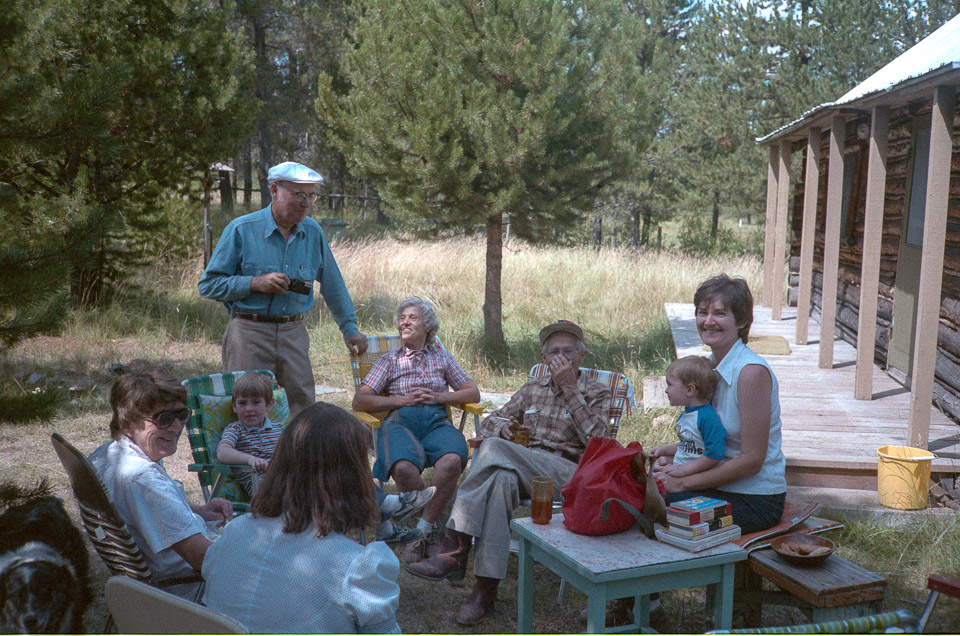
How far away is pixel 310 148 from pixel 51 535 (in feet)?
80.8

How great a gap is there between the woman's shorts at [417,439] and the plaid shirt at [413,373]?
140mm

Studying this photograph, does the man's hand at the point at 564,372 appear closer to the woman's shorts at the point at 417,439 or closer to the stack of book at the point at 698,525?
the woman's shorts at the point at 417,439

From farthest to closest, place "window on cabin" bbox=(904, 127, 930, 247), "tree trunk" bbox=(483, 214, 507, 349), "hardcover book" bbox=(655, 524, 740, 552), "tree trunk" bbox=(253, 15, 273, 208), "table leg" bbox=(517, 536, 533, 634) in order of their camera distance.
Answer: "tree trunk" bbox=(253, 15, 273, 208), "tree trunk" bbox=(483, 214, 507, 349), "window on cabin" bbox=(904, 127, 930, 247), "table leg" bbox=(517, 536, 533, 634), "hardcover book" bbox=(655, 524, 740, 552)

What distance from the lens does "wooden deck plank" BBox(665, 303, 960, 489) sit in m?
4.30

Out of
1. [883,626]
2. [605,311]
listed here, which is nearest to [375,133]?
[605,311]

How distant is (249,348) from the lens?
163 inches

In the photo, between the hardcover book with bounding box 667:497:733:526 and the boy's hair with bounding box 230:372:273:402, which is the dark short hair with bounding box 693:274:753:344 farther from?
the boy's hair with bounding box 230:372:273:402

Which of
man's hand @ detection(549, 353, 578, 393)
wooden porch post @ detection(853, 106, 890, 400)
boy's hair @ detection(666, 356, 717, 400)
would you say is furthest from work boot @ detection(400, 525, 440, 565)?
wooden porch post @ detection(853, 106, 890, 400)

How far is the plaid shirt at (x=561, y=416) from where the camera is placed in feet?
11.7

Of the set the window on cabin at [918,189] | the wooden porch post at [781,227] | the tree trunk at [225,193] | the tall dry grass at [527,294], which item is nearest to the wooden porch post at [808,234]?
the window on cabin at [918,189]

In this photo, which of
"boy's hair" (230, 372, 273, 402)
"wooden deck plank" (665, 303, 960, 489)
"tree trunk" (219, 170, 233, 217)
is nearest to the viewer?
"boy's hair" (230, 372, 273, 402)

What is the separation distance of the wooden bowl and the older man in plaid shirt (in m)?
0.98

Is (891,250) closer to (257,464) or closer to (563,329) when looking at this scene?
A: (563,329)

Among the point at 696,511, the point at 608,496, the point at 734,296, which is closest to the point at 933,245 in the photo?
the point at 734,296
